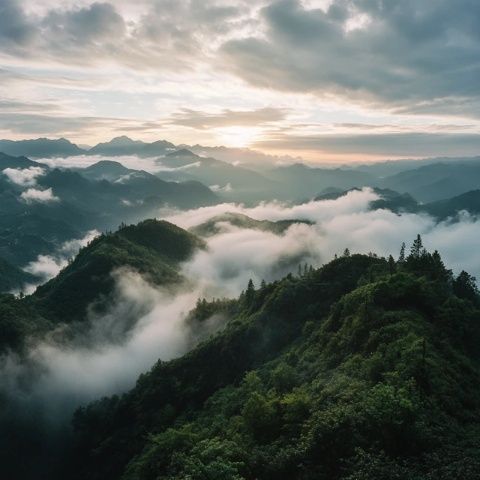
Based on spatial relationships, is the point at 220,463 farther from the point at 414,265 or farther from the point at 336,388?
the point at 414,265

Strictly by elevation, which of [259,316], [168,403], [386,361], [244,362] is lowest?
[168,403]

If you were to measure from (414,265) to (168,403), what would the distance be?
90771mm

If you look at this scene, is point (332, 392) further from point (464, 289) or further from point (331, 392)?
point (464, 289)

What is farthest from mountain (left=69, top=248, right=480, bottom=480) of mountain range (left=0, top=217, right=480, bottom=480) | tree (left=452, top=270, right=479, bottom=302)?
tree (left=452, top=270, right=479, bottom=302)

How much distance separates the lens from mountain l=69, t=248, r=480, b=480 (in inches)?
1951

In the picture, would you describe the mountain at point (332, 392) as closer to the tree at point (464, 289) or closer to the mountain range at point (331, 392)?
the mountain range at point (331, 392)

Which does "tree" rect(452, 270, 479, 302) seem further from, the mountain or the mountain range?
the mountain

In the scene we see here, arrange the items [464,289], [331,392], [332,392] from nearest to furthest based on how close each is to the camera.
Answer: [332,392] → [331,392] → [464,289]

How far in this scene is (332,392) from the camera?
228 feet

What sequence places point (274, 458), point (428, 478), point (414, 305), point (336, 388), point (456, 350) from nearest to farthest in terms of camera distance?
point (428, 478)
point (274, 458)
point (336, 388)
point (456, 350)
point (414, 305)

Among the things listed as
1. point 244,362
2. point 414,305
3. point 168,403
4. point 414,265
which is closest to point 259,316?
point 244,362

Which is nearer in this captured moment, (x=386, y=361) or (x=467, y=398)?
(x=467, y=398)

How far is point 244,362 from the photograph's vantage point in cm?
15388

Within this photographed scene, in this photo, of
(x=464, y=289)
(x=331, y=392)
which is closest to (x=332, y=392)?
(x=331, y=392)
